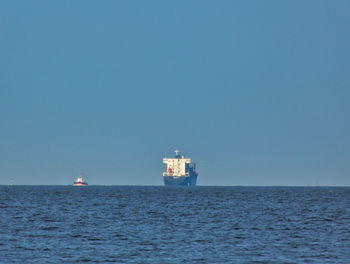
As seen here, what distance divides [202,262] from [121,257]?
474cm

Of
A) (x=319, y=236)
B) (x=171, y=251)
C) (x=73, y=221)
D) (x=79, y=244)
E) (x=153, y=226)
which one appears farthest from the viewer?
(x=73, y=221)

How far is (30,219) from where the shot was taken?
59.4 m

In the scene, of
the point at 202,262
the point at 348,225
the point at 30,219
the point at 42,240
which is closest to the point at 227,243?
the point at 202,262

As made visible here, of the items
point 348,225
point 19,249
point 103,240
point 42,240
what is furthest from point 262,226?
point 19,249

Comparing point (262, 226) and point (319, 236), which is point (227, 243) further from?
point (262, 226)

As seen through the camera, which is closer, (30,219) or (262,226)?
(262,226)

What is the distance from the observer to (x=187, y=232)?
48.1 meters

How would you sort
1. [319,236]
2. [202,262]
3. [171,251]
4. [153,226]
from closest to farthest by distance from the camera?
1. [202,262]
2. [171,251]
3. [319,236]
4. [153,226]

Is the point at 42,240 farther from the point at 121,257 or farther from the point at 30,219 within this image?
the point at 30,219

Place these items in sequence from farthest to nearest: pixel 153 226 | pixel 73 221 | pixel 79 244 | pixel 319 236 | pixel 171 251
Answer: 1. pixel 73 221
2. pixel 153 226
3. pixel 319 236
4. pixel 79 244
5. pixel 171 251

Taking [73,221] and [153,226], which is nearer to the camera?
[153,226]

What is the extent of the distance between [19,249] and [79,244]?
166 inches

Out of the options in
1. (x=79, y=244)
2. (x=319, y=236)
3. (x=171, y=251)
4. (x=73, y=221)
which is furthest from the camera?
(x=73, y=221)

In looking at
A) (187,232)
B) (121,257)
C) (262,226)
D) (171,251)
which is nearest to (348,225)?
(262,226)
